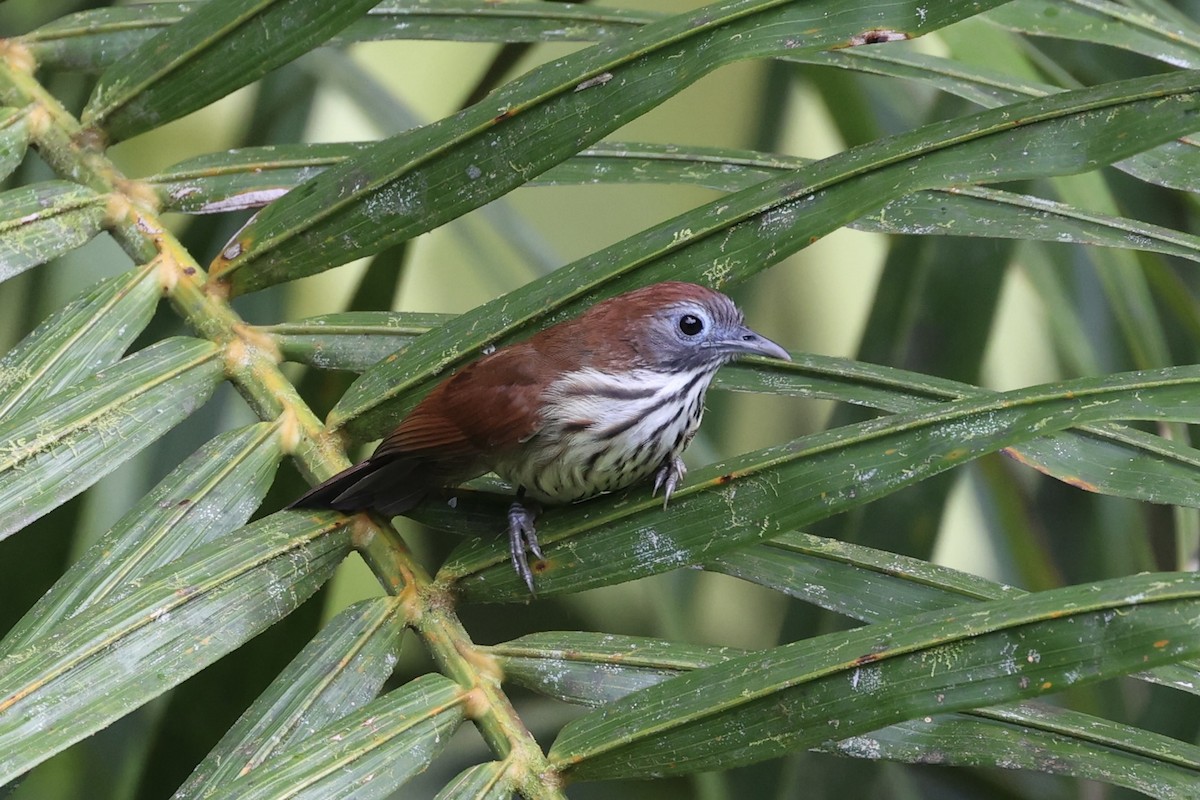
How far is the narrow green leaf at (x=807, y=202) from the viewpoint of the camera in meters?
1.32

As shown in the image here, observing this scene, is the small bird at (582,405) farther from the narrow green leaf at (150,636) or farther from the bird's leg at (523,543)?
the narrow green leaf at (150,636)

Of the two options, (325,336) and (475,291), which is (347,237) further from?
(475,291)

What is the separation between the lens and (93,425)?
1.41 meters

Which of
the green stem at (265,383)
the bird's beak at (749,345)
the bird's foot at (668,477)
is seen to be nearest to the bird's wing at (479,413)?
the green stem at (265,383)

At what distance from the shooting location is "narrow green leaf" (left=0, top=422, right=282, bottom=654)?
4.32 feet

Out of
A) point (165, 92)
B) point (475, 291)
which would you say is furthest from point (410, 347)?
point (475, 291)

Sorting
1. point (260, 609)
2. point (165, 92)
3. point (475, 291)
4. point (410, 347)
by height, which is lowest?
point (260, 609)

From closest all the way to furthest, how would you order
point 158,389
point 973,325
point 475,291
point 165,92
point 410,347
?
1. point 158,389
2. point 410,347
3. point 165,92
4. point 973,325
5. point 475,291

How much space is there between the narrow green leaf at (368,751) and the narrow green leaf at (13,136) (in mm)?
1103

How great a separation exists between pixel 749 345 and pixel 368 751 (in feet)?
3.01

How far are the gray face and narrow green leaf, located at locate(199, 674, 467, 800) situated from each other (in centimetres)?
75

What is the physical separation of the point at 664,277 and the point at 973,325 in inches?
47.1

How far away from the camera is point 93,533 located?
2.65 metres

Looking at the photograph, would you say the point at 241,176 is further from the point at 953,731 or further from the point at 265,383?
the point at 953,731
